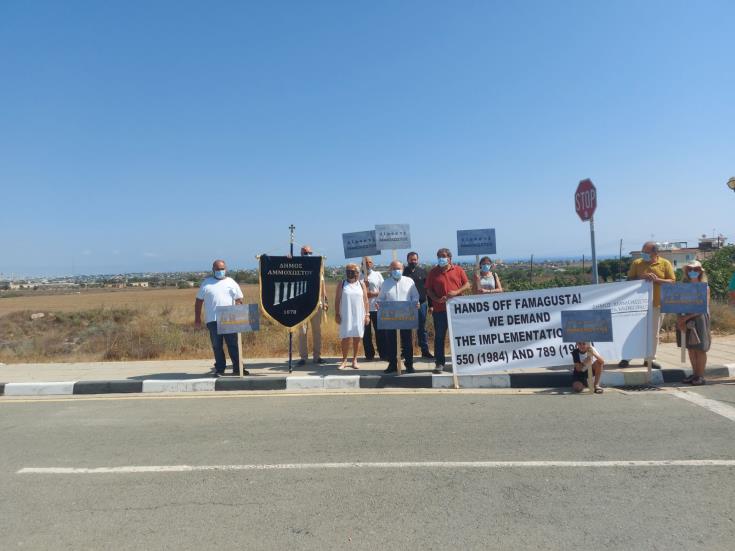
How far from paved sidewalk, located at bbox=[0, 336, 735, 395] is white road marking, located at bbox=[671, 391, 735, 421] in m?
0.76

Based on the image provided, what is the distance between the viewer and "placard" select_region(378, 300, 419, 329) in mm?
7891

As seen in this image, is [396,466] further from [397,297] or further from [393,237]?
[393,237]

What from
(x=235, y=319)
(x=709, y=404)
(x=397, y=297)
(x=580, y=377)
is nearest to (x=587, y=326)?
(x=580, y=377)

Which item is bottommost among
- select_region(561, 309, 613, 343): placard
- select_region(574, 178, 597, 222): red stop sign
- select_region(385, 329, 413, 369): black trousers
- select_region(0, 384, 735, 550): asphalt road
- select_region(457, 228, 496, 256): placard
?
select_region(0, 384, 735, 550): asphalt road

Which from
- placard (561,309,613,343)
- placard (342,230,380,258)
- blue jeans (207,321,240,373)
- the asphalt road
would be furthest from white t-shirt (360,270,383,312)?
placard (561,309,613,343)

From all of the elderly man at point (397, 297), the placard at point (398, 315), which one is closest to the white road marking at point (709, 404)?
the placard at point (398, 315)

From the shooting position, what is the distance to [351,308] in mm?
8531

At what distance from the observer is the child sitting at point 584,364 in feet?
23.3

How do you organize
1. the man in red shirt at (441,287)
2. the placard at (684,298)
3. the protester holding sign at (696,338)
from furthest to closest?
the man in red shirt at (441,287) → the placard at (684,298) → the protester holding sign at (696,338)

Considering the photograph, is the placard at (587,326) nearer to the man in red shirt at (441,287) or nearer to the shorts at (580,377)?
the shorts at (580,377)

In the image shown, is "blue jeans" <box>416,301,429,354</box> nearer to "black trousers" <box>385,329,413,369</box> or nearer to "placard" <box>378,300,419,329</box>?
"black trousers" <box>385,329,413,369</box>

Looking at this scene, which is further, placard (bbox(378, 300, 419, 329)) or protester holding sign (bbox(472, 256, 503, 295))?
protester holding sign (bbox(472, 256, 503, 295))

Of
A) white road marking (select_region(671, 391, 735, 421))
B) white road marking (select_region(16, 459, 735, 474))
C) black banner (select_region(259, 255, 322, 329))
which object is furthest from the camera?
black banner (select_region(259, 255, 322, 329))

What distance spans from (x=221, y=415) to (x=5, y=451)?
2216mm
